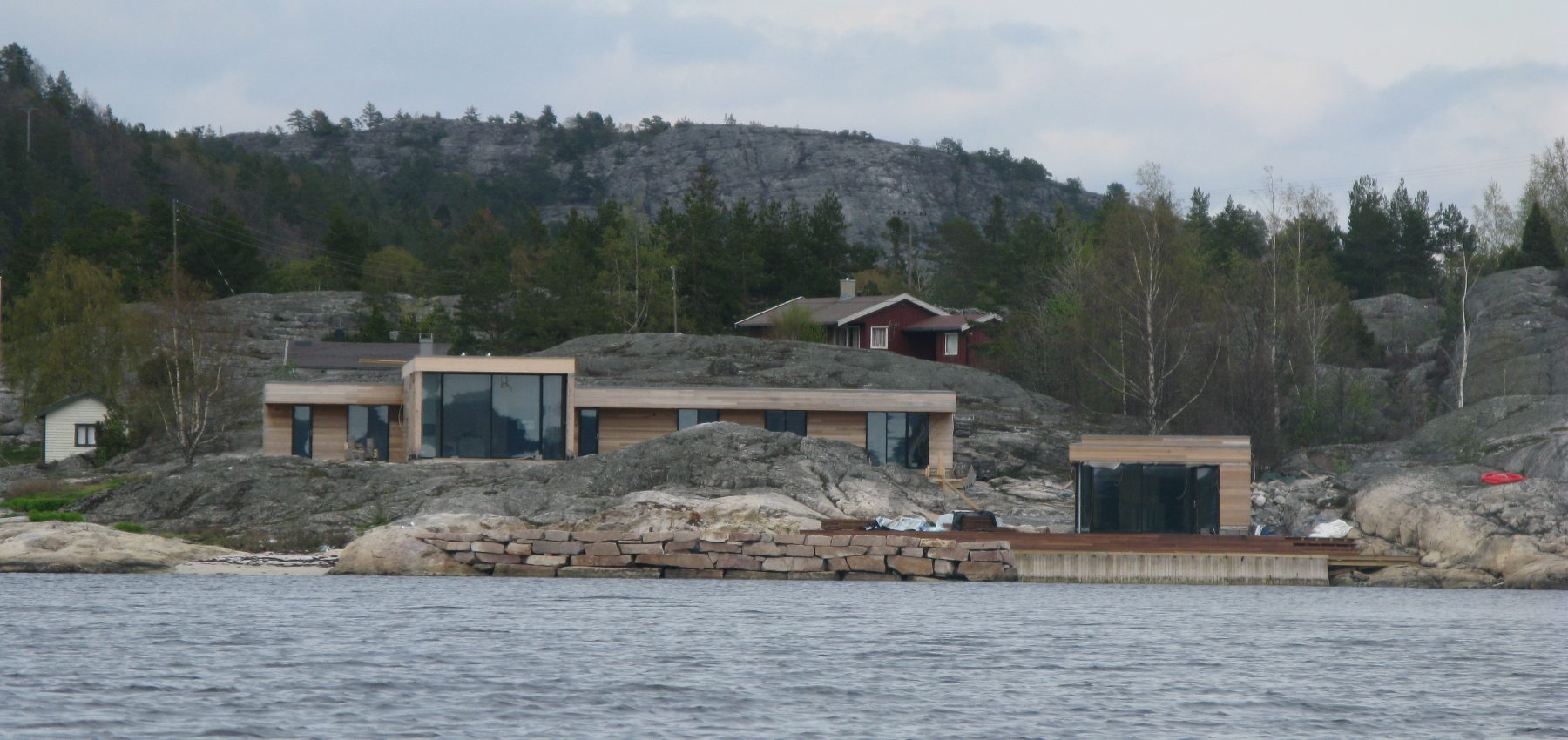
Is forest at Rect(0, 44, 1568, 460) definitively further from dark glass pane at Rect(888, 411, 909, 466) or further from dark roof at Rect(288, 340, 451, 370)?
dark glass pane at Rect(888, 411, 909, 466)

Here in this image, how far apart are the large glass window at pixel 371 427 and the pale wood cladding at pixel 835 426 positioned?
45.8ft

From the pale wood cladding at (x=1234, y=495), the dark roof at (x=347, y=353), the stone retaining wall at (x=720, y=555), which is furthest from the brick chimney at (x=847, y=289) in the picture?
the stone retaining wall at (x=720, y=555)

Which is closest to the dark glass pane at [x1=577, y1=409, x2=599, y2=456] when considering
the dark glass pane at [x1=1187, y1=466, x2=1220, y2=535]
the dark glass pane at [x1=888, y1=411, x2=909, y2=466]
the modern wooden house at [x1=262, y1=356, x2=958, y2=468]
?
the modern wooden house at [x1=262, y1=356, x2=958, y2=468]

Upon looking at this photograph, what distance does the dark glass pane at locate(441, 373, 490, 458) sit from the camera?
1973 inches

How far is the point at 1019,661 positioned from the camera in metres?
26.2

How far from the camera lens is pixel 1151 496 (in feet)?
138

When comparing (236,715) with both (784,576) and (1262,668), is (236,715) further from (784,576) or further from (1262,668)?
(784,576)

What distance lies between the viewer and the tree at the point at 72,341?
68.6m

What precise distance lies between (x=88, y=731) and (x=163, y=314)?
178ft

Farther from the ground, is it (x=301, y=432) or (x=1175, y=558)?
(x=301, y=432)

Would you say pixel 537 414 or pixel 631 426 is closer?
pixel 537 414

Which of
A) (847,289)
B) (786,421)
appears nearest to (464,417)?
(786,421)

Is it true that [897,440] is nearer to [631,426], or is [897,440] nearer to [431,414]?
[631,426]

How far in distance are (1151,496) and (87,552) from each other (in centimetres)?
2695
